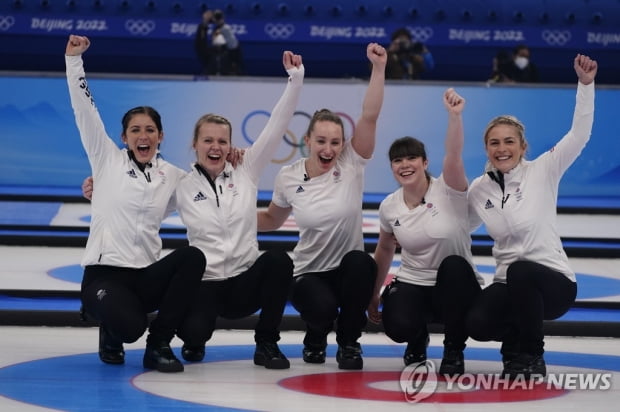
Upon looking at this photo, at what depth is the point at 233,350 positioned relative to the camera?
17.7 ft

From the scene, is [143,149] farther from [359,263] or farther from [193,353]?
[359,263]

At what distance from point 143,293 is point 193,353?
374mm

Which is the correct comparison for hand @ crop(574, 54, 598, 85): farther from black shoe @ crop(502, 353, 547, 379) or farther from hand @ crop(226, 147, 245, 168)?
hand @ crop(226, 147, 245, 168)

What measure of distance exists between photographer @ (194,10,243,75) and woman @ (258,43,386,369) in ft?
26.8

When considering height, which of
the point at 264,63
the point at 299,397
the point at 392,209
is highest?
the point at 264,63

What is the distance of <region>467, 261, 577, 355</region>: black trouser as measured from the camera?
465cm

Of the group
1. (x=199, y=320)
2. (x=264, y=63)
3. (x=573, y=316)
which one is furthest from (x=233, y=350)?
(x=264, y=63)

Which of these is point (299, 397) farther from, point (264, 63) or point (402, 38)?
point (264, 63)

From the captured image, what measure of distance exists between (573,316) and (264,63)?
9.67m

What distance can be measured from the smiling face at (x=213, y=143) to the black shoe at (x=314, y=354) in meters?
0.91

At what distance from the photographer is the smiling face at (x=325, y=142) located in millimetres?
5160

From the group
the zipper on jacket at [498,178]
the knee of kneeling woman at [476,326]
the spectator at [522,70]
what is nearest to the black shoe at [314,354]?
the knee of kneeling woman at [476,326]

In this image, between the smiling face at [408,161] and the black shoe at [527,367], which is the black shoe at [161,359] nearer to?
the smiling face at [408,161]

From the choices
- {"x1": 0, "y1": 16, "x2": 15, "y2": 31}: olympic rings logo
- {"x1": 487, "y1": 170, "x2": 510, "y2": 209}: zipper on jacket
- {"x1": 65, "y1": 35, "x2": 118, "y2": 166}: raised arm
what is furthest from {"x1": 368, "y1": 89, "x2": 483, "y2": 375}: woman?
{"x1": 0, "y1": 16, "x2": 15, "y2": 31}: olympic rings logo
